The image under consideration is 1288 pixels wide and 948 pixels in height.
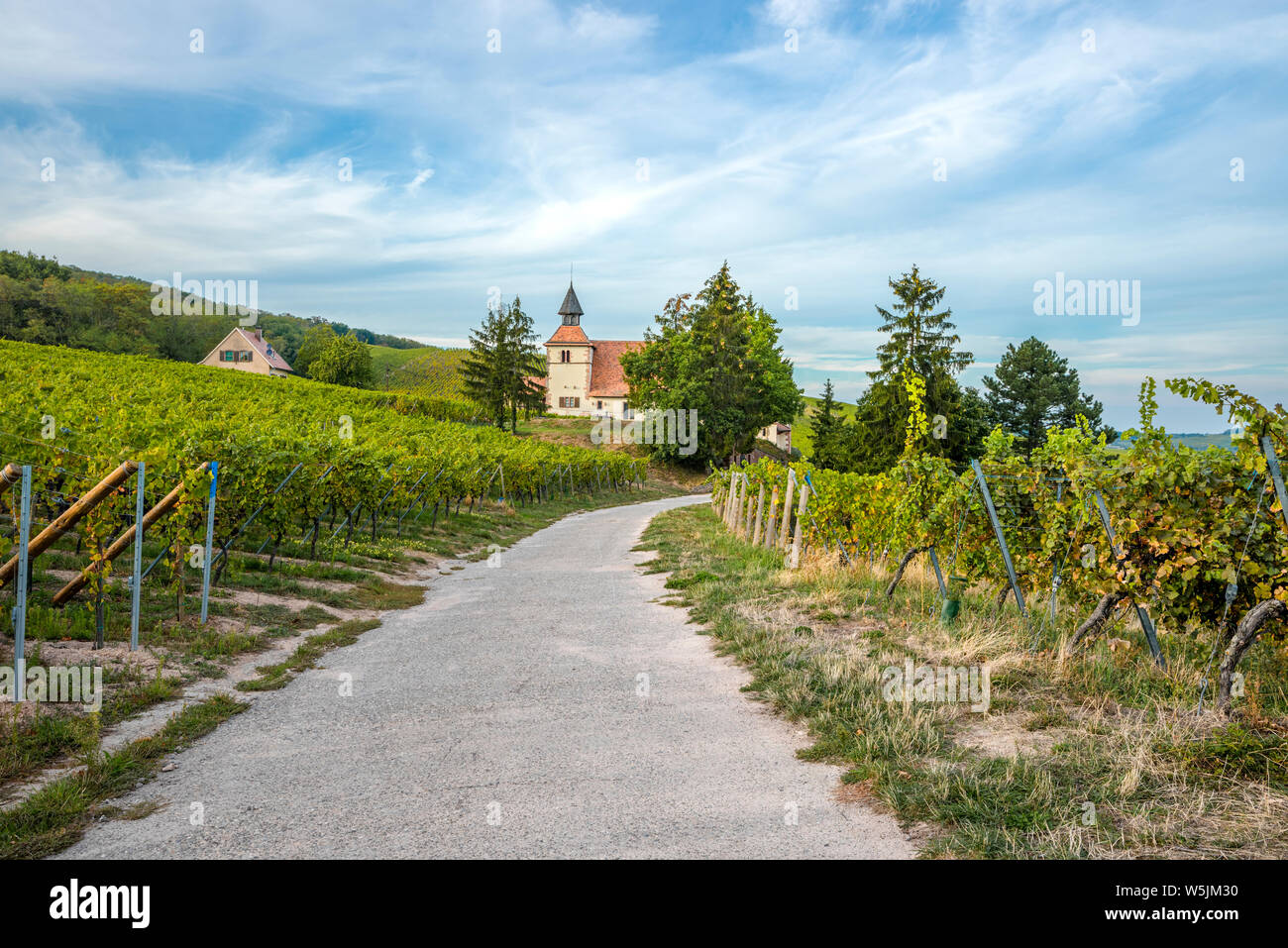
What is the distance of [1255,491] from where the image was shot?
228 inches

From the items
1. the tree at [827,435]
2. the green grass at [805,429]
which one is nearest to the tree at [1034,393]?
the tree at [827,435]

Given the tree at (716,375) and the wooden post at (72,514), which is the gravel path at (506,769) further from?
the tree at (716,375)

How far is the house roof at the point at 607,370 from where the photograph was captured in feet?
284

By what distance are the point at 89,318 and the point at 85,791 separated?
8227 centimetres

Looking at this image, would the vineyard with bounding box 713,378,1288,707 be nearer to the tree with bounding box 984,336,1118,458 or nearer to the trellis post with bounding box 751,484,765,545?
the trellis post with bounding box 751,484,765,545

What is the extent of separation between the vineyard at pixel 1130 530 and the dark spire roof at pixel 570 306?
90253mm

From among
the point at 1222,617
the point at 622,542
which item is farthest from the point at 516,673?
the point at 622,542

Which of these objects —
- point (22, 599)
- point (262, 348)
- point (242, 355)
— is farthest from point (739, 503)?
point (262, 348)

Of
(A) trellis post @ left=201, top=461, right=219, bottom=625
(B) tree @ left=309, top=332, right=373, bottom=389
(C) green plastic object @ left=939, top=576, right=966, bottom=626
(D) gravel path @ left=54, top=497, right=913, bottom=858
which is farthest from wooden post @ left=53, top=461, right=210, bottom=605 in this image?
(B) tree @ left=309, top=332, right=373, bottom=389

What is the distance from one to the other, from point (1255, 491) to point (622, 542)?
15365 mm

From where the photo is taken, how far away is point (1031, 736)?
532 centimetres

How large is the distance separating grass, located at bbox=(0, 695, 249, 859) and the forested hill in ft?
219

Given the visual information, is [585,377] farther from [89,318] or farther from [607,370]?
[89,318]
